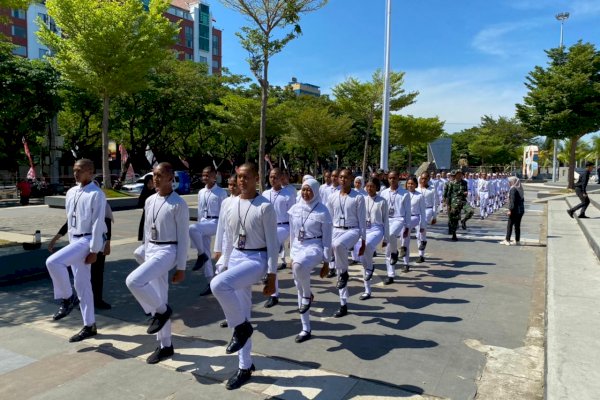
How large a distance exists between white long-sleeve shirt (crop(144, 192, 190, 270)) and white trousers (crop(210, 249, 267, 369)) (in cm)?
62

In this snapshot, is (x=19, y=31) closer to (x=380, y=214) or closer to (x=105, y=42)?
(x=105, y=42)

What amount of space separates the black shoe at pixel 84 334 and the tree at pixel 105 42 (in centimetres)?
1885

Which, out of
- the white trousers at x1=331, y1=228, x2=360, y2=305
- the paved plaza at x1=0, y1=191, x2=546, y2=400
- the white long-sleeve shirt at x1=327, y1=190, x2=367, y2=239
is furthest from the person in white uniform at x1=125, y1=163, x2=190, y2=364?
the white long-sleeve shirt at x1=327, y1=190, x2=367, y2=239

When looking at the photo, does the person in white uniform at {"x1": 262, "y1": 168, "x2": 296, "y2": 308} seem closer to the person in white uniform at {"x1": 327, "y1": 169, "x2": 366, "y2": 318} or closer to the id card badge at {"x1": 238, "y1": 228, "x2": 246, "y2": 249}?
the person in white uniform at {"x1": 327, "y1": 169, "x2": 366, "y2": 318}

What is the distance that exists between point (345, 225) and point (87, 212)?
343 centimetres

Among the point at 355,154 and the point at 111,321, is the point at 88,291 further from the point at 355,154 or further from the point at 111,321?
the point at 355,154

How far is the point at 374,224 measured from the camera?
718 cm

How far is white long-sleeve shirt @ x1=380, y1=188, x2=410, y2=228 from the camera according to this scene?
834 centimetres

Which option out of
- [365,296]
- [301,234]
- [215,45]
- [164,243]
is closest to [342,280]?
[301,234]

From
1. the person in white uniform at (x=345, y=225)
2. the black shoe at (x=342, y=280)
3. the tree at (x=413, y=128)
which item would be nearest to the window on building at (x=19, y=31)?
the tree at (x=413, y=128)

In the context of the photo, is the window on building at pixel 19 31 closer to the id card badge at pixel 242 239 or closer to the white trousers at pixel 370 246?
the white trousers at pixel 370 246

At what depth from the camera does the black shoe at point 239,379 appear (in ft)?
12.9

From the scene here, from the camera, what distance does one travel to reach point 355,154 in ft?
196

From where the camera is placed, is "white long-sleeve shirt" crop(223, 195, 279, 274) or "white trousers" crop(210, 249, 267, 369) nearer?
"white trousers" crop(210, 249, 267, 369)
